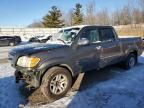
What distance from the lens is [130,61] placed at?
862cm

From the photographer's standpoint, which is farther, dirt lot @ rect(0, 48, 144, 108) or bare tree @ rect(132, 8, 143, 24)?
bare tree @ rect(132, 8, 143, 24)

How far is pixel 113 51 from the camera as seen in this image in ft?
24.5

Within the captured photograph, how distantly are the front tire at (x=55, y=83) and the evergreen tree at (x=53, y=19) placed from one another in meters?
54.7

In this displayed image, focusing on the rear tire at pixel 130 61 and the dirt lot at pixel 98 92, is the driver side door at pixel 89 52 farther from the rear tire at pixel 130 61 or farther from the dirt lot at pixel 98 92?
the rear tire at pixel 130 61

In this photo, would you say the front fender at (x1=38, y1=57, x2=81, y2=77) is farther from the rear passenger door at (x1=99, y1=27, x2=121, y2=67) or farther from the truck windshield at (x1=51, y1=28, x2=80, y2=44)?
the rear passenger door at (x1=99, y1=27, x2=121, y2=67)

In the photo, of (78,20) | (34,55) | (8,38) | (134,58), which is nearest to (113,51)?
(134,58)

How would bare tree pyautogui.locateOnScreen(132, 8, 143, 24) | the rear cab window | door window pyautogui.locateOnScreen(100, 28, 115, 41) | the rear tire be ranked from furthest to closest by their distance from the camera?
bare tree pyautogui.locateOnScreen(132, 8, 143, 24) → the rear tire → door window pyautogui.locateOnScreen(100, 28, 115, 41) → the rear cab window

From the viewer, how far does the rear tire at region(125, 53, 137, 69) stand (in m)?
8.45

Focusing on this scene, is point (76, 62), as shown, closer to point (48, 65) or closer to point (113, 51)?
point (48, 65)

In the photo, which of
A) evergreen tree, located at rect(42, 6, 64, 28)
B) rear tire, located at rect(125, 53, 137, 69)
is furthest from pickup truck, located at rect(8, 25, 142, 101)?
evergreen tree, located at rect(42, 6, 64, 28)

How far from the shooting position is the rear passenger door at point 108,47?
699cm

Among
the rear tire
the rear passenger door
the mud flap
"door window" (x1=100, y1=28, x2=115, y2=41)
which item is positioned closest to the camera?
the mud flap

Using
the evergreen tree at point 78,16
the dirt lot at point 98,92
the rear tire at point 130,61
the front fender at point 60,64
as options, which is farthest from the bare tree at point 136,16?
the front fender at point 60,64

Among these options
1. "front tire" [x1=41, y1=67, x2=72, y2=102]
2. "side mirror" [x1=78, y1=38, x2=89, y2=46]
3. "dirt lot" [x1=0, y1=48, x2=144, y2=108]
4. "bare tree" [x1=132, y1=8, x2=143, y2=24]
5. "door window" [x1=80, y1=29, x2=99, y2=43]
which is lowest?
"dirt lot" [x1=0, y1=48, x2=144, y2=108]
